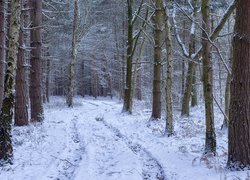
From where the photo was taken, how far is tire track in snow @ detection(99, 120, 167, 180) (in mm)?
7594

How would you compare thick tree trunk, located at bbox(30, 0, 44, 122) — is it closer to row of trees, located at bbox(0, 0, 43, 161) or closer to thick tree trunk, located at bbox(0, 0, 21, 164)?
row of trees, located at bbox(0, 0, 43, 161)

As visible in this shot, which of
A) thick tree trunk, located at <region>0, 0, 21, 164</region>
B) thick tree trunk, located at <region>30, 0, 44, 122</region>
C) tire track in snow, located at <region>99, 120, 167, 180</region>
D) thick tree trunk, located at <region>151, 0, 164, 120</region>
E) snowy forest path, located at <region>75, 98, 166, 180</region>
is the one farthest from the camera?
thick tree trunk, located at <region>151, 0, 164, 120</region>

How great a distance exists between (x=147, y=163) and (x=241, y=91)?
120 inches

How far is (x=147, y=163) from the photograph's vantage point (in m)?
8.69

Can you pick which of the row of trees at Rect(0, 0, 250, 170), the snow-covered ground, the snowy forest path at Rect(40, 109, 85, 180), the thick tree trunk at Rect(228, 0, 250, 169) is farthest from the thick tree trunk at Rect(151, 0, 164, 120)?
the thick tree trunk at Rect(228, 0, 250, 169)

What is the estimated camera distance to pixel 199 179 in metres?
7.09

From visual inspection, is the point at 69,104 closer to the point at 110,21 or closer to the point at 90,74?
the point at 110,21

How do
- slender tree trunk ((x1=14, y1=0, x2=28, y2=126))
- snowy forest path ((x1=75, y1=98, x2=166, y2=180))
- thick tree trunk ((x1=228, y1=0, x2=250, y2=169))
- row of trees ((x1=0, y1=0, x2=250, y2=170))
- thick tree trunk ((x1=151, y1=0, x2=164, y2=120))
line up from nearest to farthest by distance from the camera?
thick tree trunk ((x1=228, y1=0, x2=250, y2=169)), row of trees ((x1=0, y1=0, x2=250, y2=170)), snowy forest path ((x1=75, y1=98, x2=166, y2=180)), slender tree trunk ((x1=14, y1=0, x2=28, y2=126)), thick tree trunk ((x1=151, y1=0, x2=164, y2=120))

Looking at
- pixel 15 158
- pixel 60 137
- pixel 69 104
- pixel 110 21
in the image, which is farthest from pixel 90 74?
pixel 15 158

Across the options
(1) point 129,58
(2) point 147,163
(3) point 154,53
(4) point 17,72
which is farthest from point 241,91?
(1) point 129,58

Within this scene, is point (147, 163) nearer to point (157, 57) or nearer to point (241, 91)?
point (241, 91)

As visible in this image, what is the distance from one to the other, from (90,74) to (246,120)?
1843 inches

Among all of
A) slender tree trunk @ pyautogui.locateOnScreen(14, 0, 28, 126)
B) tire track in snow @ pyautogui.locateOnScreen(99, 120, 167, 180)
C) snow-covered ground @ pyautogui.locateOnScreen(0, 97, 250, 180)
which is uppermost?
slender tree trunk @ pyautogui.locateOnScreen(14, 0, 28, 126)

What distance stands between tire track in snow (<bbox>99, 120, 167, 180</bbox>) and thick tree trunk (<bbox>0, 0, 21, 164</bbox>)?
3.42m
